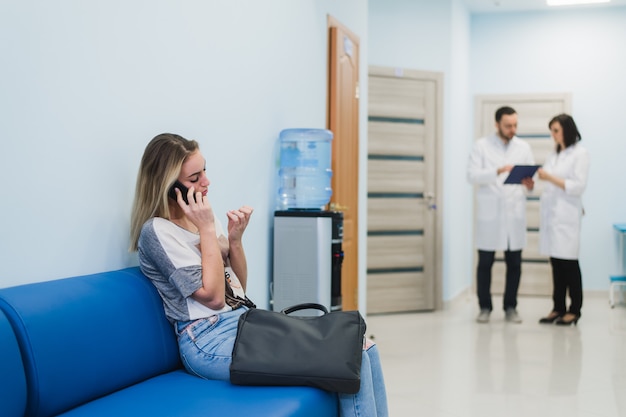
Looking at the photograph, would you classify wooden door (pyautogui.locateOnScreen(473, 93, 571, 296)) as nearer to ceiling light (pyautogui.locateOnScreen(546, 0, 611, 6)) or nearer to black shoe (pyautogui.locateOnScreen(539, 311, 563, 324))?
ceiling light (pyautogui.locateOnScreen(546, 0, 611, 6))

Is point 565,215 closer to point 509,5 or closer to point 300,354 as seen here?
point 509,5

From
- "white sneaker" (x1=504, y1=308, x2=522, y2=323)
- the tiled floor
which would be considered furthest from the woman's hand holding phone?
"white sneaker" (x1=504, y1=308, x2=522, y2=323)

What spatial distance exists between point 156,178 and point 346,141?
8.95ft

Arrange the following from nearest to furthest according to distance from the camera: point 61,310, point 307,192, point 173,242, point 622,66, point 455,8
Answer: point 61,310, point 173,242, point 307,192, point 455,8, point 622,66

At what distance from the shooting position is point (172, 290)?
8.55 feet

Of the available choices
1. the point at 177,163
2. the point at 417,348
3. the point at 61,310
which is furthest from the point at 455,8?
the point at 61,310

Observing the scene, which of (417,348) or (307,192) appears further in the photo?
(417,348)

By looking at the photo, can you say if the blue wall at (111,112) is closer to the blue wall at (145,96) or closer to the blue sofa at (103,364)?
the blue wall at (145,96)

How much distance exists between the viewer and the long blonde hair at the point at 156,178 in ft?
8.77

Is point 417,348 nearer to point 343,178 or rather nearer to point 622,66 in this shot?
point 343,178

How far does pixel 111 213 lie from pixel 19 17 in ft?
2.52

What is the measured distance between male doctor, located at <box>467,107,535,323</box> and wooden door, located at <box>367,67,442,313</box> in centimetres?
67

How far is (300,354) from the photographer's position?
7.88ft

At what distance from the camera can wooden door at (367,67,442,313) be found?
6.95 m
